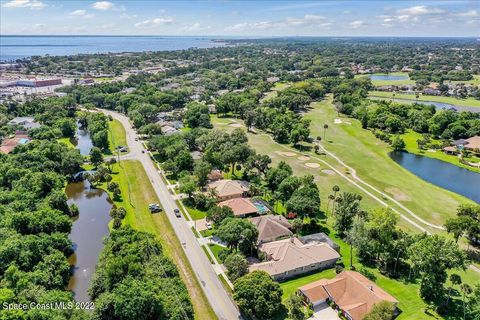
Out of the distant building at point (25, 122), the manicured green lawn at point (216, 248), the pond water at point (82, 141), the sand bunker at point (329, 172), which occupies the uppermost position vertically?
the distant building at point (25, 122)

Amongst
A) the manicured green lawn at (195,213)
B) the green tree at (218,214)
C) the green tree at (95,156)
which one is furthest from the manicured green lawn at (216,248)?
the green tree at (95,156)

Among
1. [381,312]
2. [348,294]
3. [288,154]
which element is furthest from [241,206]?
[288,154]

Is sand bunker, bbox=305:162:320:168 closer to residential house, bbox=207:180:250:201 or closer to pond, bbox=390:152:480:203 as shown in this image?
residential house, bbox=207:180:250:201

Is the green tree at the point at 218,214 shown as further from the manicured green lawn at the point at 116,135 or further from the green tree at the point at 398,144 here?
the green tree at the point at 398,144

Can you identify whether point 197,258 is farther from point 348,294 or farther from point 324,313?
point 348,294

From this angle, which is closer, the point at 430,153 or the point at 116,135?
the point at 430,153

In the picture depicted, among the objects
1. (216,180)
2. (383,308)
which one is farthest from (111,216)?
(383,308)
